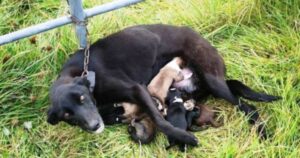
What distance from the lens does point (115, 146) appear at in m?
4.40

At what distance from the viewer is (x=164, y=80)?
479cm

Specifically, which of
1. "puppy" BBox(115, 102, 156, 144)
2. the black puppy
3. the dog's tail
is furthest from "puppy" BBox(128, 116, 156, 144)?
the dog's tail

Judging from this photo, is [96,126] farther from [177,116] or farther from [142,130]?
[177,116]

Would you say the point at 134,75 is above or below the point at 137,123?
above

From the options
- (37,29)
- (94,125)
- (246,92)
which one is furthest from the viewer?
(246,92)

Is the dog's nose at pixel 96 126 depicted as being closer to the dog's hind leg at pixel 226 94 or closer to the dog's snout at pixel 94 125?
the dog's snout at pixel 94 125

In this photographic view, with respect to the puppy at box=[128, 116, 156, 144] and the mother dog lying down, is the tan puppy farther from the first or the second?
the puppy at box=[128, 116, 156, 144]

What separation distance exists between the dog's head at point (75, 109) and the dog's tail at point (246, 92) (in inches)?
43.3

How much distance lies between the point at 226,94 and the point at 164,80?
0.50 meters

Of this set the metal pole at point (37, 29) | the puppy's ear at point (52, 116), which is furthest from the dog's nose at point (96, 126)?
the metal pole at point (37, 29)

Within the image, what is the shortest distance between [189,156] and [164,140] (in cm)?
23

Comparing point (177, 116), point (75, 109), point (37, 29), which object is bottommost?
point (177, 116)

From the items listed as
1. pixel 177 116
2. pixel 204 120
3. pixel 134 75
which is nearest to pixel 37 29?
pixel 134 75

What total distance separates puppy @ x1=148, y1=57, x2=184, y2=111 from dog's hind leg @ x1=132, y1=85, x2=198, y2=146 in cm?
20
